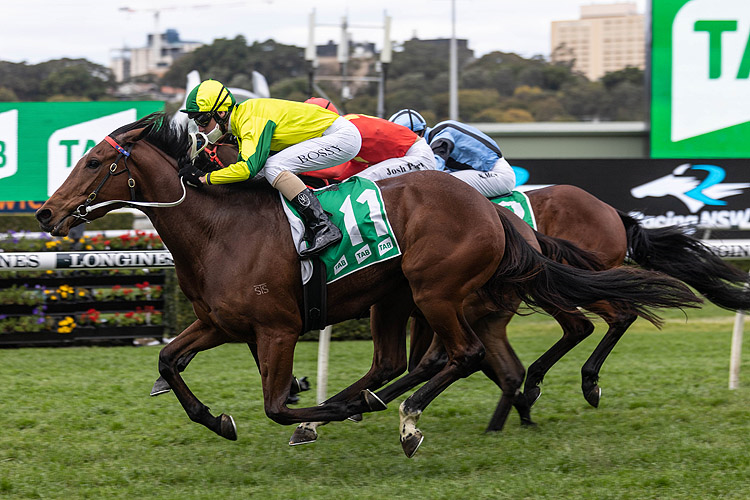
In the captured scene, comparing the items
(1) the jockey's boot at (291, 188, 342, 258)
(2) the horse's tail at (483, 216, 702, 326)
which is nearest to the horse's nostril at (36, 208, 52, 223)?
(1) the jockey's boot at (291, 188, 342, 258)

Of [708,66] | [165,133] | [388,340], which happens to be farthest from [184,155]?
[708,66]

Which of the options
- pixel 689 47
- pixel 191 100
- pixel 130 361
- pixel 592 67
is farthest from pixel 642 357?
pixel 592 67

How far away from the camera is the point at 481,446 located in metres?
4.27

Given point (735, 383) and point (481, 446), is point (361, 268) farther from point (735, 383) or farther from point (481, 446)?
point (735, 383)

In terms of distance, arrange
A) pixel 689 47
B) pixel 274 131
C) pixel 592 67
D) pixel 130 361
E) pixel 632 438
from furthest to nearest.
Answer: pixel 592 67 < pixel 689 47 < pixel 130 361 < pixel 632 438 < pixel 274 131

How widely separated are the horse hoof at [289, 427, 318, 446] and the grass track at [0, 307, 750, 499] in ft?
0.20

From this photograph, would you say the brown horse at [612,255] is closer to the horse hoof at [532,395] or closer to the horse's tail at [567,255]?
the horse hoof at [532,395]

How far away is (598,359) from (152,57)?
29478mm

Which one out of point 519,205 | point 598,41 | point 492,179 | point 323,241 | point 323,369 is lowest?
point 323,369

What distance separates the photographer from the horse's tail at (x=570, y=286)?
4152 millimetres

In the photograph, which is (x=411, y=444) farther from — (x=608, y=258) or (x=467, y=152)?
(x=608, y=258)

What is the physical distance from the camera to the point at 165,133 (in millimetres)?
4086

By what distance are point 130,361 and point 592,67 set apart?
18.7 metres

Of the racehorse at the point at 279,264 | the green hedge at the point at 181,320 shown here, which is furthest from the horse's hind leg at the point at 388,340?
the green hedge at the point at 181,320
